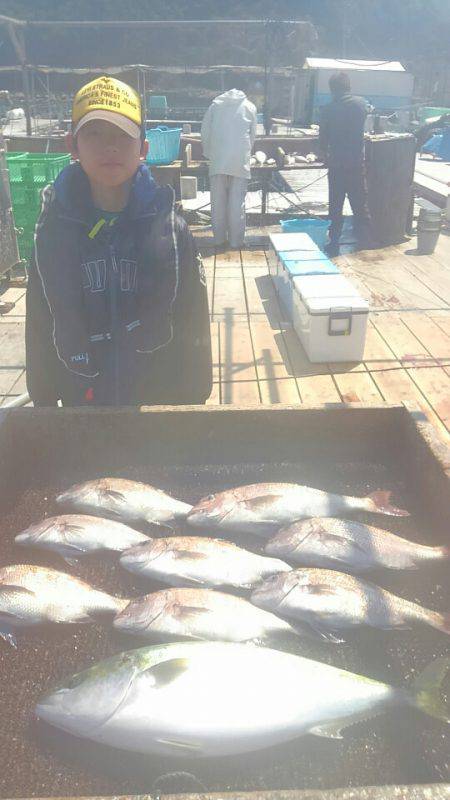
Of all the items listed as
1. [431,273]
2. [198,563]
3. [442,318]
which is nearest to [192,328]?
[198,563]

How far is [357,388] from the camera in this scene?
216 inches

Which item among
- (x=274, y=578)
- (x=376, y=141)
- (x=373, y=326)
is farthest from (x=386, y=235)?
(x=274, y=578)

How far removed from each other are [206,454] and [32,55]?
231ft

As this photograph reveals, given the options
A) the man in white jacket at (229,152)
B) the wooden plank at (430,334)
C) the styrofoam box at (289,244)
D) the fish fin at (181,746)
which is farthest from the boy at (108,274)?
the man in white jacket at (229,152)

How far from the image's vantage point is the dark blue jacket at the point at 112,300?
2.62 meters

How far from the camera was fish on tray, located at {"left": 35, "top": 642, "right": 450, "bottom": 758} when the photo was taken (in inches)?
A: 60.2

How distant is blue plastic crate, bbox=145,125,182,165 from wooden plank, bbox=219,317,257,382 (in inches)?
282

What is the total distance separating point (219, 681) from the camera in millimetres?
1636

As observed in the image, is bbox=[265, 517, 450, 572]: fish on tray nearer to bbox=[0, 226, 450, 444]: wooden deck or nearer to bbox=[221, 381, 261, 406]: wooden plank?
bbox=[0, 226, 450, 444]: wooden deck

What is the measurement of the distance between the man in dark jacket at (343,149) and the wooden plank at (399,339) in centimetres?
366

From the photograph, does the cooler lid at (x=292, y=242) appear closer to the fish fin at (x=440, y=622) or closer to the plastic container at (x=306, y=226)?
the plastic container at (x=306, y=226)

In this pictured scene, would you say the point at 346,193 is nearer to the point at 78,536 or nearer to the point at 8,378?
the point at 8,378

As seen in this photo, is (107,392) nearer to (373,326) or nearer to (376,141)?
(373,326)

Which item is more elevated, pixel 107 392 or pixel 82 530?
pixel 107 392
